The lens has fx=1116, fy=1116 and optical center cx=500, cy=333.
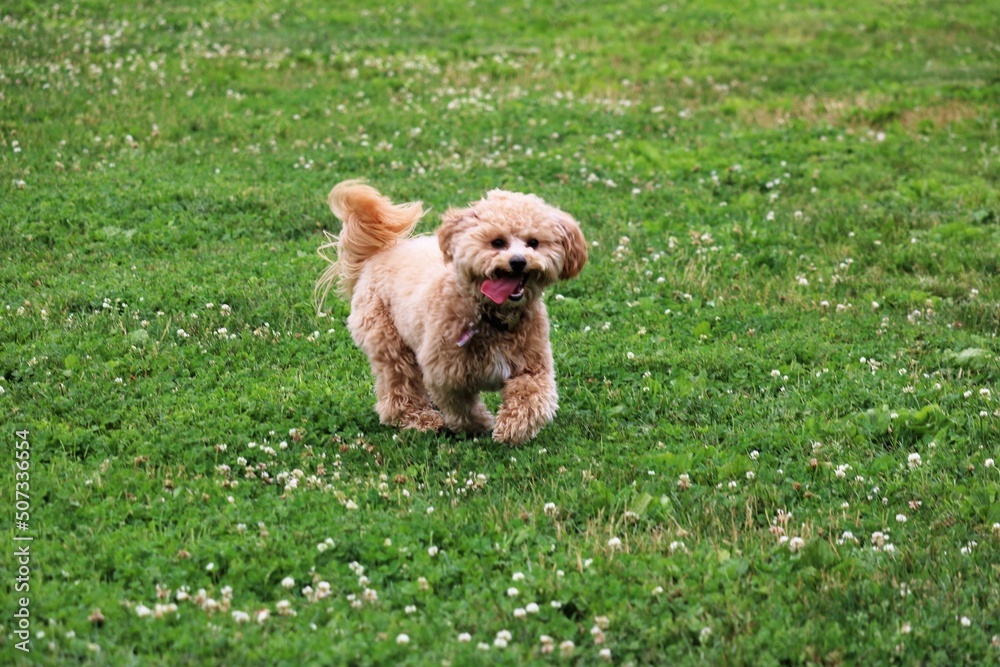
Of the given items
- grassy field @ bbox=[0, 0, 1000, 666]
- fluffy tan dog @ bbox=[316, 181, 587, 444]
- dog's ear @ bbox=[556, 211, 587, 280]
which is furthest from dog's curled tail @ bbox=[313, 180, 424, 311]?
dog's ear @ bbox=[556, 211, 587, 280]

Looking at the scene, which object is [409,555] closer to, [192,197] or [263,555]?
[263,555]

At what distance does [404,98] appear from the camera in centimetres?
1625

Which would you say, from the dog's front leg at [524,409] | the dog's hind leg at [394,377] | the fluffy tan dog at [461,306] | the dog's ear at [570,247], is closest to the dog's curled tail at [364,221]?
the fluffy tan dog at [461,306]

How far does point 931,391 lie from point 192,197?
7.74 m

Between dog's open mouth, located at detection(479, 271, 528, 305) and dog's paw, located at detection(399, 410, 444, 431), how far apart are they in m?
1.13

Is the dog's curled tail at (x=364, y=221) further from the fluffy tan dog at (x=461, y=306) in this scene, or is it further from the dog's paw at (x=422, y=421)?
the dog's paw at (x=422, y=421)

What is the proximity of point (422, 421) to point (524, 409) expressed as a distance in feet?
2.73

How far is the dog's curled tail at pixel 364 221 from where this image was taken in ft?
25.2

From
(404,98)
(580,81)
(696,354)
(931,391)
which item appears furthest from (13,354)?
(580,81)

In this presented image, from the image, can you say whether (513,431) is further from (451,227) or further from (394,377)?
(451,227)

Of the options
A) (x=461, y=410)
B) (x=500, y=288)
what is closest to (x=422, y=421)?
(x=461, y=410)

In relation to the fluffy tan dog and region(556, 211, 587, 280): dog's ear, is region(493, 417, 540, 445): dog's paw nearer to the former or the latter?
the fluffy tan dog

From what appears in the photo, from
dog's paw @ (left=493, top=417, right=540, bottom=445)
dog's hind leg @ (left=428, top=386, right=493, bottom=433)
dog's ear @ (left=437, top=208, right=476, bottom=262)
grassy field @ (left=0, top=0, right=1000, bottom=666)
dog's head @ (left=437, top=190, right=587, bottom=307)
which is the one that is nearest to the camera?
grassy field @ (left=0, top=0, right=1000, bottom=666)

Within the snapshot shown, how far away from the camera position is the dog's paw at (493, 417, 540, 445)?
269 inches
